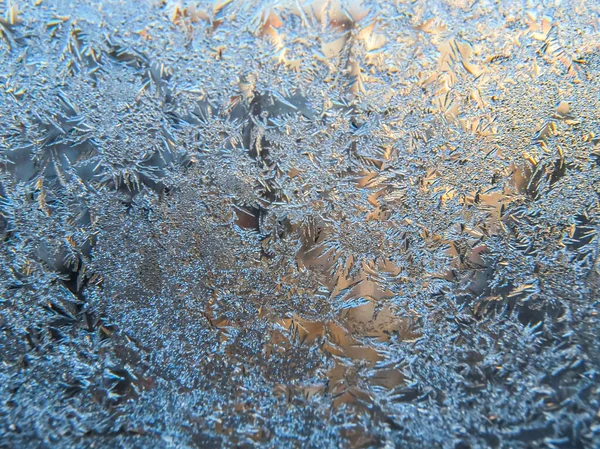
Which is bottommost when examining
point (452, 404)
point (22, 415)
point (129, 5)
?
point (22, 415)

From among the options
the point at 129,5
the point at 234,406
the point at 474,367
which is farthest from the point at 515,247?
the point at 129,5

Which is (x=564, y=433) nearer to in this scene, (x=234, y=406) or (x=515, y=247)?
(x=515, y=247)

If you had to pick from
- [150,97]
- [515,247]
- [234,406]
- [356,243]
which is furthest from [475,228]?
[150,97]

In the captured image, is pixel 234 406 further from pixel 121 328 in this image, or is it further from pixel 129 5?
pixel 129 5

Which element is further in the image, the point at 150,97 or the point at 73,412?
the point at 150,97

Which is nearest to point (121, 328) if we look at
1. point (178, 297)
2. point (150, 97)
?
point (178, 297)

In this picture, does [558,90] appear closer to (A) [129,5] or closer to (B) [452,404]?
(B) [452,404]

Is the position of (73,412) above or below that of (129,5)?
below

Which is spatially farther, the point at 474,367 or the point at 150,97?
the point at 150,97
